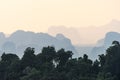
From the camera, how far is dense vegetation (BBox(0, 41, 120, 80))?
4175 centimetres

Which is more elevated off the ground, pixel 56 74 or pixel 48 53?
pixel 48 53

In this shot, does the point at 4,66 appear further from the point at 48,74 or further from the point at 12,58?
the point at 48,74

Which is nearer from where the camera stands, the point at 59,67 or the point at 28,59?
the point at 59,67

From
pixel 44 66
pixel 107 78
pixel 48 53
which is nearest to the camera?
pixel 107 78

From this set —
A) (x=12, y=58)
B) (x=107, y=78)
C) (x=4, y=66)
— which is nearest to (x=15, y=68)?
(x=4, y=66)

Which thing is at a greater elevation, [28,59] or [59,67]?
[28,59]

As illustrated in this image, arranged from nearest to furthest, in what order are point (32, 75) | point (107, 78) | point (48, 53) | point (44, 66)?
1. point (107, 78)
2. point (32, 75)
3. point (44, 66)
4. point (48, 53)

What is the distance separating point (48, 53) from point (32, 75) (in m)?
7.63

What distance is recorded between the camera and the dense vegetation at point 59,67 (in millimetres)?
41750

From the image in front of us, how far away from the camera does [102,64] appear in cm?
4700

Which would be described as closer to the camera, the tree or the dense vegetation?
the dense vegetation

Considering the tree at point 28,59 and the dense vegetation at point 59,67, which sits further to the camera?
the tree at point 28,59

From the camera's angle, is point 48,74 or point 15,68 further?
point 15,68

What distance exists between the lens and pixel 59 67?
46.6 m
